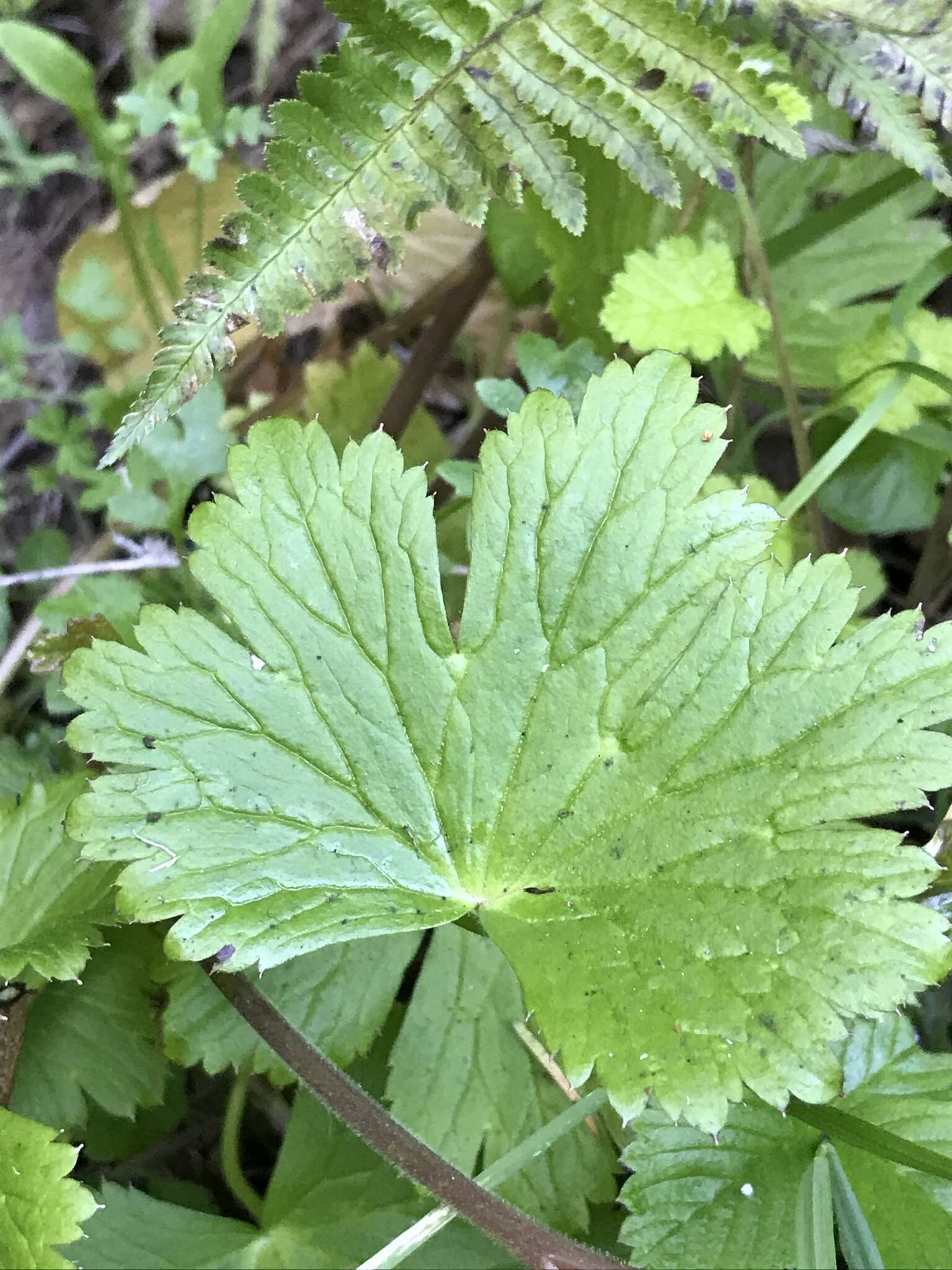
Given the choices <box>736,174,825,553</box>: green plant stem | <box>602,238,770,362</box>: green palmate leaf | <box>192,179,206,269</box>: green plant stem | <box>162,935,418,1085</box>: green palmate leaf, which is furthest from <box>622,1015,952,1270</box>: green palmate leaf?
<box>192,179,206,269</box>: green plant stem

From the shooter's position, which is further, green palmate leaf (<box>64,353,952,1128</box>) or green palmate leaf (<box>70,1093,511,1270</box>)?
green palmate leaf (<box>70,1093,511,1270</box>)

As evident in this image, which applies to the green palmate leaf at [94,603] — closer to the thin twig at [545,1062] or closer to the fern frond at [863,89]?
the thin twig at [545,1062]

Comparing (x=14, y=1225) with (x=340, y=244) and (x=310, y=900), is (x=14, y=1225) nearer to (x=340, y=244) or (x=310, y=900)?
(x=310, y=900)

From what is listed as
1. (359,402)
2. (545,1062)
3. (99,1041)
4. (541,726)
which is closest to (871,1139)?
(545,1062)

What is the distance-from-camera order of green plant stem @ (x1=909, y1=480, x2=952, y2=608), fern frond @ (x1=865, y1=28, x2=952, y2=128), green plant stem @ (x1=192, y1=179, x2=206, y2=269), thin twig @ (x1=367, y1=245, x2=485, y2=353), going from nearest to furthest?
fern frond @ (x1=865, y1=28, x2=952, y2=128) < green plant stem @ (x1=909, y1=480, x2=952, y2=608) < green plant stem @ (x1=192, y1=179, x2=206, y2=269) < thin twig @ (x1=367, y1=245, x2=485, y2=353)

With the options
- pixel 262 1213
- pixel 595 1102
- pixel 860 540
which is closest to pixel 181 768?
pixel 595 1102

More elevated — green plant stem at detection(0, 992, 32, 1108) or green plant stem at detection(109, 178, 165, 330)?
green plant stem at detection(109, 178, 165, 330)

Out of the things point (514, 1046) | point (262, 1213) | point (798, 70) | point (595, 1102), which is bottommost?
point (262, 1213)

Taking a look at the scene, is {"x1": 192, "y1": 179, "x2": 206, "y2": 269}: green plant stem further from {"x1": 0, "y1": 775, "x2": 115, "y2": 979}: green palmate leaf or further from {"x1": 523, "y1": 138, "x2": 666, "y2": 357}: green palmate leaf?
{"x1": 0, "y1": 775, "x2": 115, "y2": 979}: green palmate leaf
